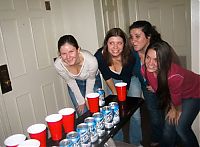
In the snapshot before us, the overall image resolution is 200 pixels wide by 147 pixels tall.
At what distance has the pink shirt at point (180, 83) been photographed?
170 centimetres

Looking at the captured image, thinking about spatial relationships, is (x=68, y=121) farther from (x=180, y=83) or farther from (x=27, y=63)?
(x=27, y=63)

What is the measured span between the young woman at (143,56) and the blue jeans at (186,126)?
0.26 m

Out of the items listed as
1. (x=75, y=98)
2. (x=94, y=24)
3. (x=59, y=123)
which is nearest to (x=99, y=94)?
(x=59, y=123)

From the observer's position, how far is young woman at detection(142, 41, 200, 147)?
169 cm

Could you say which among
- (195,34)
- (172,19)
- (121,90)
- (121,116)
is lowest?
(121,116)

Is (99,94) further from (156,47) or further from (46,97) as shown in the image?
(46,97)

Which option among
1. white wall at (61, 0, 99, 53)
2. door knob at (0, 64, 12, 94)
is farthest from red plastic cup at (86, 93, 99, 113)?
white wall at (61, 0, 99, 53)

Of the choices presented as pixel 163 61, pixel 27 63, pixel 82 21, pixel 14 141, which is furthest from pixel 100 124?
pixel 82 21

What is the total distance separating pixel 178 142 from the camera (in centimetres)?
212

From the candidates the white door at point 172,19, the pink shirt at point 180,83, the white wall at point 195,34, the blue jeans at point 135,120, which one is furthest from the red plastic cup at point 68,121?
the white door at point 172,19

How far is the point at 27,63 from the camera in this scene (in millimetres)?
2342

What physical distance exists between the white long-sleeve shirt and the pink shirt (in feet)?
1.52

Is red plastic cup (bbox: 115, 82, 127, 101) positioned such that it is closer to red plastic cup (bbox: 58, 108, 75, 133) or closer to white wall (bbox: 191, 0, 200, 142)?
red plastic cup (bbox: 58, 108, 75, 133)

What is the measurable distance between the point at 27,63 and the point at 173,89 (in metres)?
1.45
